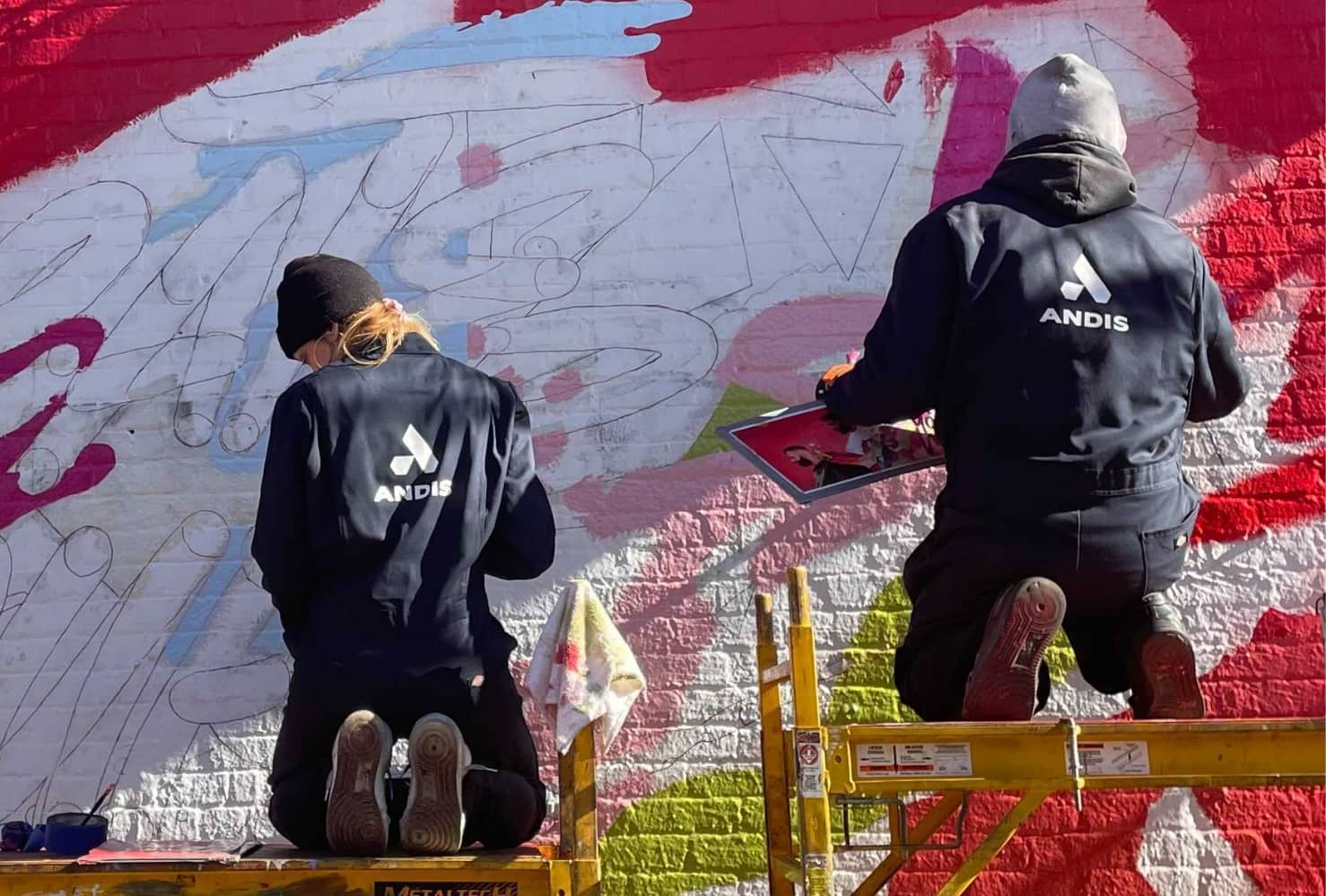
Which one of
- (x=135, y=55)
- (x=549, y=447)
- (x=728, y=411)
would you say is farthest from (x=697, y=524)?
(x=135, y=55)

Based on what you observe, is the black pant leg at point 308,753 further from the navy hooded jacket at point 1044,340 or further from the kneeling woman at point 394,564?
the navy hooded jacket at point 1044,340

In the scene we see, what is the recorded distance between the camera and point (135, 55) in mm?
5348

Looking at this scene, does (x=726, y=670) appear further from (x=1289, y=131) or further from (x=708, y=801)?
(x=1289, y=131)

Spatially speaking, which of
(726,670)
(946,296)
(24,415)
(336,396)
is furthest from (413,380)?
(24,415)

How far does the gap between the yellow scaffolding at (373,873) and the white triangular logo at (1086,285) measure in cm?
144

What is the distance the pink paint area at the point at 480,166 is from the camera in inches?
207

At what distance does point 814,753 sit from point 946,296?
1.06 meters

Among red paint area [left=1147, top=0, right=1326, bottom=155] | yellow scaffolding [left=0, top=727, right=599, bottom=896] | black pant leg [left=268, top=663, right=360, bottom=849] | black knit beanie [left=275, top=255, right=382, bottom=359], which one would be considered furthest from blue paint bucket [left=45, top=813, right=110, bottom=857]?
red paint area [left=1147, top=0, right=1326, bottom=155]

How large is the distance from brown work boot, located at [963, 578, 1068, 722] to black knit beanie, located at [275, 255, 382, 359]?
1.64m

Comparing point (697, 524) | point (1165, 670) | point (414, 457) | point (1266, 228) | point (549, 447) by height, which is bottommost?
point (1165, 670)

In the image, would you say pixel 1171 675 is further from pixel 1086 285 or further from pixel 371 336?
pixel 371 336

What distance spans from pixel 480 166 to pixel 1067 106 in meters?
2.30

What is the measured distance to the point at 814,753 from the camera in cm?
321

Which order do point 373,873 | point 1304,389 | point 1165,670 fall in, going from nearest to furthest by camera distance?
point 373,873 → point 1165,670 → point 1304,389
